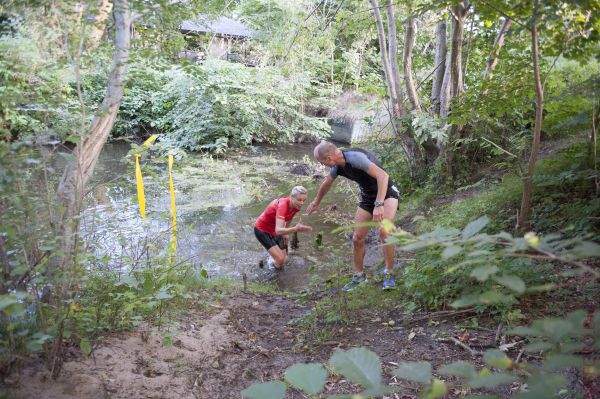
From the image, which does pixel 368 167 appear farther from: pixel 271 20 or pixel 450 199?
pixel 271 20

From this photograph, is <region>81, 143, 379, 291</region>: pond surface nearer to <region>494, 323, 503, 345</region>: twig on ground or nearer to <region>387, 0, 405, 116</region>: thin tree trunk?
<region>387, 0, 405, 116</region>: thin tree trunk

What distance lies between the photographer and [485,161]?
28.4ft

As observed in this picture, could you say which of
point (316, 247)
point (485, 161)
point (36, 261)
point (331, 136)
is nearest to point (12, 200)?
point (36, 261)

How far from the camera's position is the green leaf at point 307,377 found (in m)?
1.15

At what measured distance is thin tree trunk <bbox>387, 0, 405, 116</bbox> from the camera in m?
8.44

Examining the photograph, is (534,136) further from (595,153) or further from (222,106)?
(222,106)

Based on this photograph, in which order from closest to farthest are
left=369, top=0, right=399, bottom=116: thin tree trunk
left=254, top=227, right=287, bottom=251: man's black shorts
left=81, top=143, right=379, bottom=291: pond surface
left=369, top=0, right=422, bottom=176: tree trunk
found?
1. left=81, top=143, right=379, bottom=291: pond surface
2. left=254, top=227, right=287, bottom=251: man's black shorts
3. left=369, top=0, right=422, bottom=176: tree trunk
4. left=369, top=0, right=399, bottom=116: thin tree trunk

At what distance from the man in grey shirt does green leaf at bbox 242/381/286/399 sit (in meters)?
3.81

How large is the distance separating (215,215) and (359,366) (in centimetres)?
929

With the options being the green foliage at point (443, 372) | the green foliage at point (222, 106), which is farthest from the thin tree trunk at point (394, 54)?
the green foliage at point (222, 106)

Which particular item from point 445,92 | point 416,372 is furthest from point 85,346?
point 445,92

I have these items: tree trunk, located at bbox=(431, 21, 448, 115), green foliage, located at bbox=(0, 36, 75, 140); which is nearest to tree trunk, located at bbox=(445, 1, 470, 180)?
tree trunk, located at bbox=(431, 21, 448, 115)

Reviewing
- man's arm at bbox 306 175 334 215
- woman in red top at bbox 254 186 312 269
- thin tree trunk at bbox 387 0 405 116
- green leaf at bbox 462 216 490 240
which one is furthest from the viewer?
thin tree trunk at bbox 387 0 405 116

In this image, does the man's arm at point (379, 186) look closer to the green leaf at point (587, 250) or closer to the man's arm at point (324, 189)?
the man's arm at point (324, 189)
